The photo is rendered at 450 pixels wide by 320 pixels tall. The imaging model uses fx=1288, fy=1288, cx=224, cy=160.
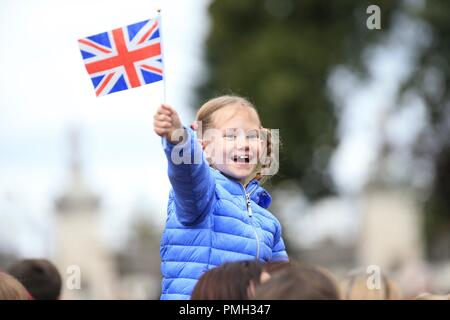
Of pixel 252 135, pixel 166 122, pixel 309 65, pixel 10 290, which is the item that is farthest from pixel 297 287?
pixel 309 65

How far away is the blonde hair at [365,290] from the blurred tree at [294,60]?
20983mm

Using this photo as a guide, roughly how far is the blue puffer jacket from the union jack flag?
44 cm

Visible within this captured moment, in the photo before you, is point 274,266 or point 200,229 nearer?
point 274,266

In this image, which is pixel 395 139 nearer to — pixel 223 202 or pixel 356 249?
pixel 356 249

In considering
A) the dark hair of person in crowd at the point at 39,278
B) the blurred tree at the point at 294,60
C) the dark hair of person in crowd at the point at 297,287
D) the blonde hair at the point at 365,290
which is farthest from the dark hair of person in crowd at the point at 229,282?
the blurred tree at the point at 294,60

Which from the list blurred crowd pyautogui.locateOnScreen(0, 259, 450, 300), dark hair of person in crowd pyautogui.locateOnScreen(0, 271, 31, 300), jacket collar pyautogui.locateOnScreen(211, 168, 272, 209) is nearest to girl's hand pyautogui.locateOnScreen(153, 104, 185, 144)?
blurred crowd pyautogui.locateOnScreen(0, 259, 450, 300)

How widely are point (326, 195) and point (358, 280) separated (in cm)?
2346

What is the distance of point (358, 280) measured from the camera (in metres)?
5.73

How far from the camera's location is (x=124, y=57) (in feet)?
18.0

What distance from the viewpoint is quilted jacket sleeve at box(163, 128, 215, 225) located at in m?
5.18

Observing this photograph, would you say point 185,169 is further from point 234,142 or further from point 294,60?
point 294,60

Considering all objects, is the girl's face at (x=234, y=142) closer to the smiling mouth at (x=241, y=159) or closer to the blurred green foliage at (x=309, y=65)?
the smiling mouth at (x=241, y=159)

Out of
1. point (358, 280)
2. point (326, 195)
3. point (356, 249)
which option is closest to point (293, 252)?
point (326, 195)

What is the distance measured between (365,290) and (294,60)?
80.7 feet
